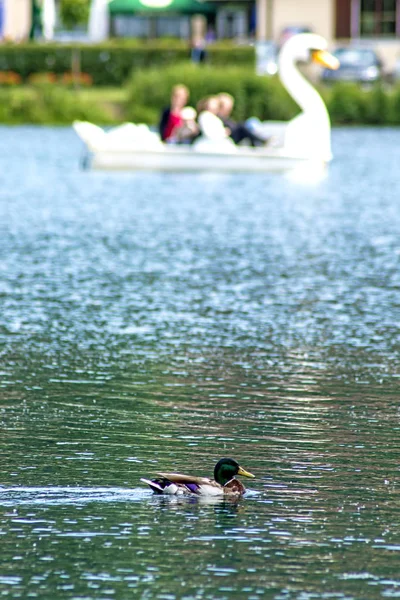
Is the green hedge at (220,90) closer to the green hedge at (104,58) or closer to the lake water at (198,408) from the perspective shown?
the green hedge at (104,58)

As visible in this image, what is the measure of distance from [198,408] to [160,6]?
50.8m

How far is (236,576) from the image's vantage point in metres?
7.02

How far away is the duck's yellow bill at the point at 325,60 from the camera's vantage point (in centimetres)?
3560

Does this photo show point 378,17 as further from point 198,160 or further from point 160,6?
point 198,160

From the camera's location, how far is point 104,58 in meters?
57.2

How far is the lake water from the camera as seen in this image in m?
7.21

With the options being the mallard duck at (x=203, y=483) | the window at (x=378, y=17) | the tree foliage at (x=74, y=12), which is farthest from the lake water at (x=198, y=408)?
the tree foliage at (x=74, y=12)

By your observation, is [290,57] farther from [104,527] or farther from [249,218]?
[104,527]

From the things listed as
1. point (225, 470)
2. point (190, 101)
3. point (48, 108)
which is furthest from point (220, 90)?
point (225, 470)

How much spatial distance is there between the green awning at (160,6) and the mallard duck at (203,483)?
53029 mm

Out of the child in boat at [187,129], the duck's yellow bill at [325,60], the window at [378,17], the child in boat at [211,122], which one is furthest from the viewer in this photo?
the window at [378,17]

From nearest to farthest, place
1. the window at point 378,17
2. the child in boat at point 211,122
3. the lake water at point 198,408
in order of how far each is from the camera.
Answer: the lake water at point 198,408 < the child in boat at point 211,122 < the window at point 378,17

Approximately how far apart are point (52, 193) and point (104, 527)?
22.3m

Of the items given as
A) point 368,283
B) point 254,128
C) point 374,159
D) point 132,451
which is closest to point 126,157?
point 254,128
